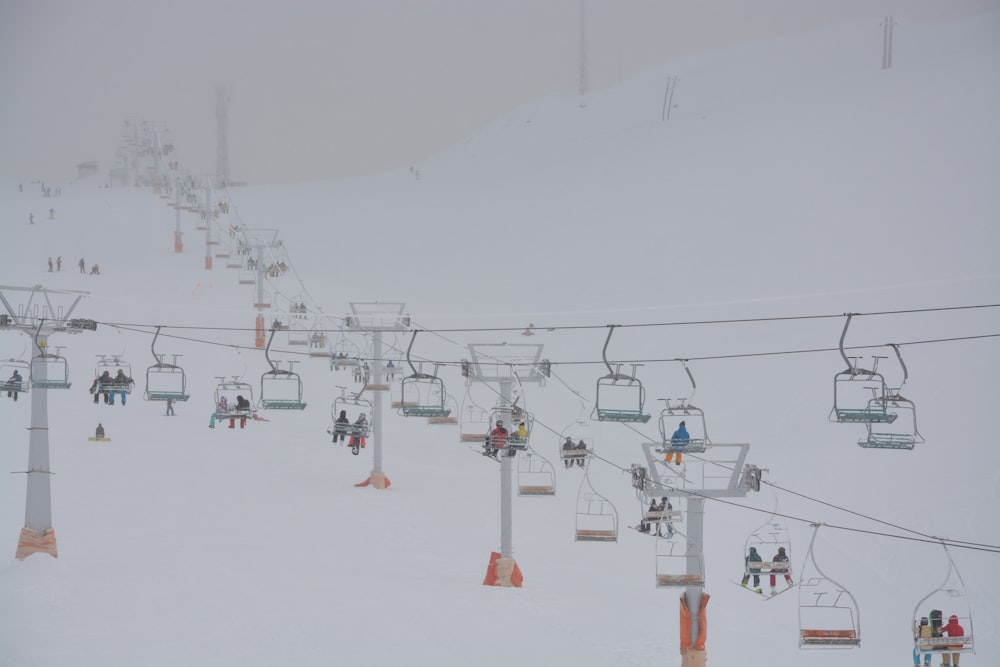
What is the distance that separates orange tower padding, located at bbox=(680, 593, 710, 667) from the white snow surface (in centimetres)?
135

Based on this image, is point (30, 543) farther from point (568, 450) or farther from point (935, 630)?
point (935, 630)

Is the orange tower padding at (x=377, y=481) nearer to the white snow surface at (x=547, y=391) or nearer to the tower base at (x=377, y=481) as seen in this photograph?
the tower base at (x=377, y=481)

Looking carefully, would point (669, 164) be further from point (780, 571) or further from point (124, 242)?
point (780, 571)

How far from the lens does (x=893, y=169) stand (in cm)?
6034

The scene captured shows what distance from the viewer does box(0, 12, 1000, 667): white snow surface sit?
66.8 feet

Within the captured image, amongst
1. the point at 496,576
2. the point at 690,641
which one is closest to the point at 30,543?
the point at 496,576

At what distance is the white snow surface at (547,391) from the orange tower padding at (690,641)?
4.42 feet

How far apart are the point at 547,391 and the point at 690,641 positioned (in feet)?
90.7

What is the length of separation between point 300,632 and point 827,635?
8364 mm

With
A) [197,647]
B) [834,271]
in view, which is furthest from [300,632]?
[834,271]

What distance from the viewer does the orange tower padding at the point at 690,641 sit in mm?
17891

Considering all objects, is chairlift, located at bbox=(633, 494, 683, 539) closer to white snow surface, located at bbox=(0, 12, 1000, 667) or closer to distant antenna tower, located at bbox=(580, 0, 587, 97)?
white snow surface, located at bbox=(0, 12, 1000, 667)

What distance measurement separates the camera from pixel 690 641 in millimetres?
18031

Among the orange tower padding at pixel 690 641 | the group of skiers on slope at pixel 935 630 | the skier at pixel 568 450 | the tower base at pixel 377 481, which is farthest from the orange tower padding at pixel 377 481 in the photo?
the group of skiers on slope at pixel 935 630
